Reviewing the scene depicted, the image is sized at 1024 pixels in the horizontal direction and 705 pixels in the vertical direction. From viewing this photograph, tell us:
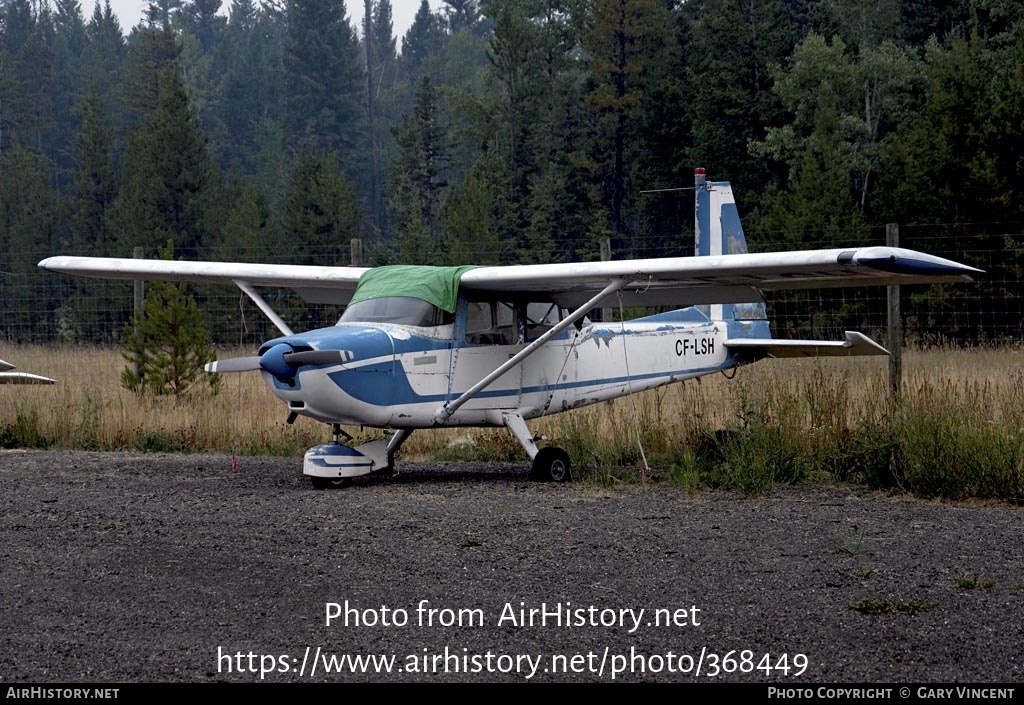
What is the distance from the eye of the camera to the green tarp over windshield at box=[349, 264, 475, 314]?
35.8ft

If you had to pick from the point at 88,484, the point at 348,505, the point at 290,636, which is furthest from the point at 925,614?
the point at 88,484

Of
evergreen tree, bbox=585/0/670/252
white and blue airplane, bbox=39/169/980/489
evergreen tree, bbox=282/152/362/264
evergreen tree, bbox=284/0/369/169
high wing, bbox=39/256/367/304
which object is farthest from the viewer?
evergreen tree, bbox=284/0/369/169

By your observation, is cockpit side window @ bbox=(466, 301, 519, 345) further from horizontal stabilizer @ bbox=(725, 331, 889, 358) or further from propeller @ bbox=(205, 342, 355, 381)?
horizontal stabilizer @ bbox=(725, 331, 889, 358)

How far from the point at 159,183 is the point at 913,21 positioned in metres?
25.4

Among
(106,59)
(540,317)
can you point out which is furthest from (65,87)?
(540,317)

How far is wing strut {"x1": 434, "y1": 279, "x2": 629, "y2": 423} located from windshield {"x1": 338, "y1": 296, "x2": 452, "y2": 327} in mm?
642

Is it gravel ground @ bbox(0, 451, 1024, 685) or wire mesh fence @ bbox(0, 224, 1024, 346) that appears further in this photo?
wire mesh fence @ bbox(0, 224, 1024, 346)

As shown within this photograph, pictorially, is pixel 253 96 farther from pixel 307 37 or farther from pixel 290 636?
pixel 290 636

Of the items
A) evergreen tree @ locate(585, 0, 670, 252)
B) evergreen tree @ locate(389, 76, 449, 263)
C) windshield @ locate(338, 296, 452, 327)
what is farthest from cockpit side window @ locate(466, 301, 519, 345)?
evergreen tree @ locate(389, 76, 449, 263)

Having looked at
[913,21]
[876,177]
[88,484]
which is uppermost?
[913,21]

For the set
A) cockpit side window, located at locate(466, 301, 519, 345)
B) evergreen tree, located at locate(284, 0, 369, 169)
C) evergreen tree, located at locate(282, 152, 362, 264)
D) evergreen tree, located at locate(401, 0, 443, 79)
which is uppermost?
evergreen tree, located at locate(401, 0, 443, 79)

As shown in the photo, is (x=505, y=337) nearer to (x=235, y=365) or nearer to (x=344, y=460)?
(x=344, y=460)
